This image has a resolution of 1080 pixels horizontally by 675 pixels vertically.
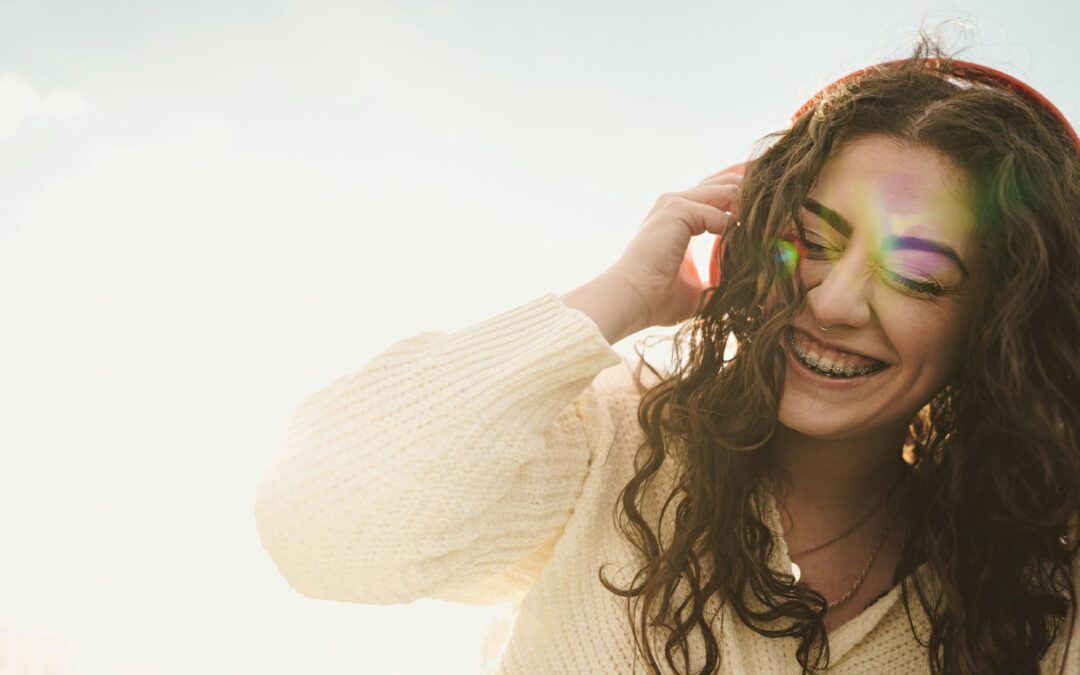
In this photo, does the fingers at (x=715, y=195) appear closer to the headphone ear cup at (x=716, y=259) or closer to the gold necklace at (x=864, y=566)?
the headphone ear cup at (x=716, y=259)

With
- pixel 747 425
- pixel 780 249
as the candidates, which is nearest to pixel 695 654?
pixel 747 425

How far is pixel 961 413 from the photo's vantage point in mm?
1551

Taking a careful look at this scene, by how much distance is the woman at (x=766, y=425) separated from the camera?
1.29 meters

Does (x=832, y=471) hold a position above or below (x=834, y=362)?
below

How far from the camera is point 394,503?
1239 millimetres

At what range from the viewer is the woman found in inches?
50.6

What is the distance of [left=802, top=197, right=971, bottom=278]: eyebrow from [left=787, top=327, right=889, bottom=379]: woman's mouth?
20 centimetres

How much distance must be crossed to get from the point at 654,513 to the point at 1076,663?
2.47 feet

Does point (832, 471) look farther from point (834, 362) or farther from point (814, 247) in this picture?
point (814, 247)

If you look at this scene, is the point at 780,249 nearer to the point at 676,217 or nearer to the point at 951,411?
the point at 676,217

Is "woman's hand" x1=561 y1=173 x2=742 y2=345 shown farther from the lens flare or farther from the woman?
the lens flare

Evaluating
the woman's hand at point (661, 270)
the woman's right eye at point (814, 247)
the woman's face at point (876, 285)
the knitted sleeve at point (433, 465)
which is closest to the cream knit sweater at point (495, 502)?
the knitted sleeve at point (433, 465)

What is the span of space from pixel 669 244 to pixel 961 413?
26.4 inches

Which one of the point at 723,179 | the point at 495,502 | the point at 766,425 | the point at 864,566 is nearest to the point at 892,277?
the point at 766,425
